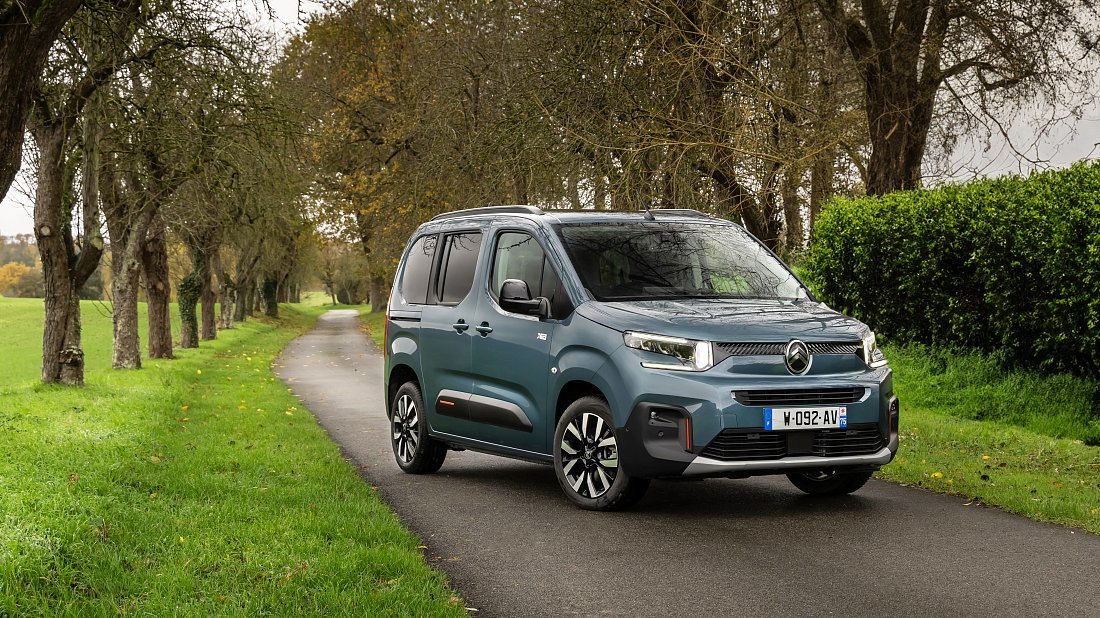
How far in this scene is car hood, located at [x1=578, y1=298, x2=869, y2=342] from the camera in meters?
7.29

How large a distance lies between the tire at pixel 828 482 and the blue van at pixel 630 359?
0.01 metres

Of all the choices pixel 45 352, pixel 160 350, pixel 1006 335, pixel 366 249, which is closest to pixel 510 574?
pixel 1006 335

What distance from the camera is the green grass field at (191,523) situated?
215 inches

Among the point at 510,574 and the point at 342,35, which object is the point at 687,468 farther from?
the point at 342,35

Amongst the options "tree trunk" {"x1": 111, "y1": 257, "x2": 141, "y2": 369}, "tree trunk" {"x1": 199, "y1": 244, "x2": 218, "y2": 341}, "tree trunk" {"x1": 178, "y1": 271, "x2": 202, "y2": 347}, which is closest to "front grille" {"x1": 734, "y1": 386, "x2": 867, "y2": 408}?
"tree trunk" {"x1": 111, "y1": 257, "x2": 141, "y2": 369}

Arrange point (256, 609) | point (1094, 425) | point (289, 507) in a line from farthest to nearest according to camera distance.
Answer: point (1094, 425), point (289, 507), point (256, 609)

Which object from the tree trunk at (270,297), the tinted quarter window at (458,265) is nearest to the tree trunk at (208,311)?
the tree trunk at (270,297)

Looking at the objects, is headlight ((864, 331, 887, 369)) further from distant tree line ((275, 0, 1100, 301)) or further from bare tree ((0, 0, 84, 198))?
distant tree line ((275, 0, 1100, 301))

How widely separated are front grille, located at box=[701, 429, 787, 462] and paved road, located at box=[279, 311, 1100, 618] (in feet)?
1.58

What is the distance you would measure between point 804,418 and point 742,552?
103cm

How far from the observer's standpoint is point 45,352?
1667cm

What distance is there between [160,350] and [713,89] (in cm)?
1435

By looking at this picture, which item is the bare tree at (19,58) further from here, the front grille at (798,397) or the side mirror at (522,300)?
the front grille at (798,397)

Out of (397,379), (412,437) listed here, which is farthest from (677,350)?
(397,379)
